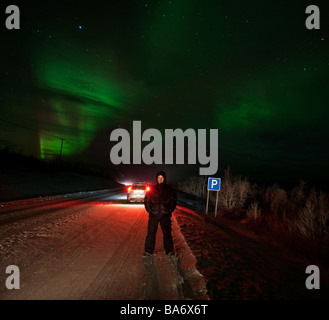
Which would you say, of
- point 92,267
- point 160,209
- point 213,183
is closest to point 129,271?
point 92,267

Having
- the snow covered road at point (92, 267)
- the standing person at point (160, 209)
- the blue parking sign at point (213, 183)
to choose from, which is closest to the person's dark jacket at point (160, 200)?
the standing person at point (160, 209)

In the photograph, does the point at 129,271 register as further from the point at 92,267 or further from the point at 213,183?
the point at 213,183

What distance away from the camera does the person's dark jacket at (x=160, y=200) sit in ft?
17.5

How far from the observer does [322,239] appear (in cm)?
1088

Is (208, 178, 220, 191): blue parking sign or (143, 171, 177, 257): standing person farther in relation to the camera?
(208, 178, 220, 191): blue parking sign

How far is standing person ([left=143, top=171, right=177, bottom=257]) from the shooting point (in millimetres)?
5344

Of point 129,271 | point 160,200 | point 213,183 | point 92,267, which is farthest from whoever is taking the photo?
point 213,183

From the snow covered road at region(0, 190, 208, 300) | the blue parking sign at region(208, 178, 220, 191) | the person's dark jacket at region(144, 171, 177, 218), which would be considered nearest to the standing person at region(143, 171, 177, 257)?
the person's dark jacket at region(144, 171, 177, 218)

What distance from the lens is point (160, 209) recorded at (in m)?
5.36

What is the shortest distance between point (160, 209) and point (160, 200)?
22 centimetres

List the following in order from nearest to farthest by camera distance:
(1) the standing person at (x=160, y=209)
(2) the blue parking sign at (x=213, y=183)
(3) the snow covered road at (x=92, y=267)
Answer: (3) the snow covered road at (x=92, y=267) < (1) the standing person at (x=160, y=209) < (2) the blue parking sign at (x=213, y=183)

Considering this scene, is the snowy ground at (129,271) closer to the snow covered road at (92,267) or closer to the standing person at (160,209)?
the snow covered road at (92,267)

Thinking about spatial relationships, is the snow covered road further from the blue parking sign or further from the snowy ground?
the blue parking sign

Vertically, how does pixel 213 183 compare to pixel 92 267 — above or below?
above
